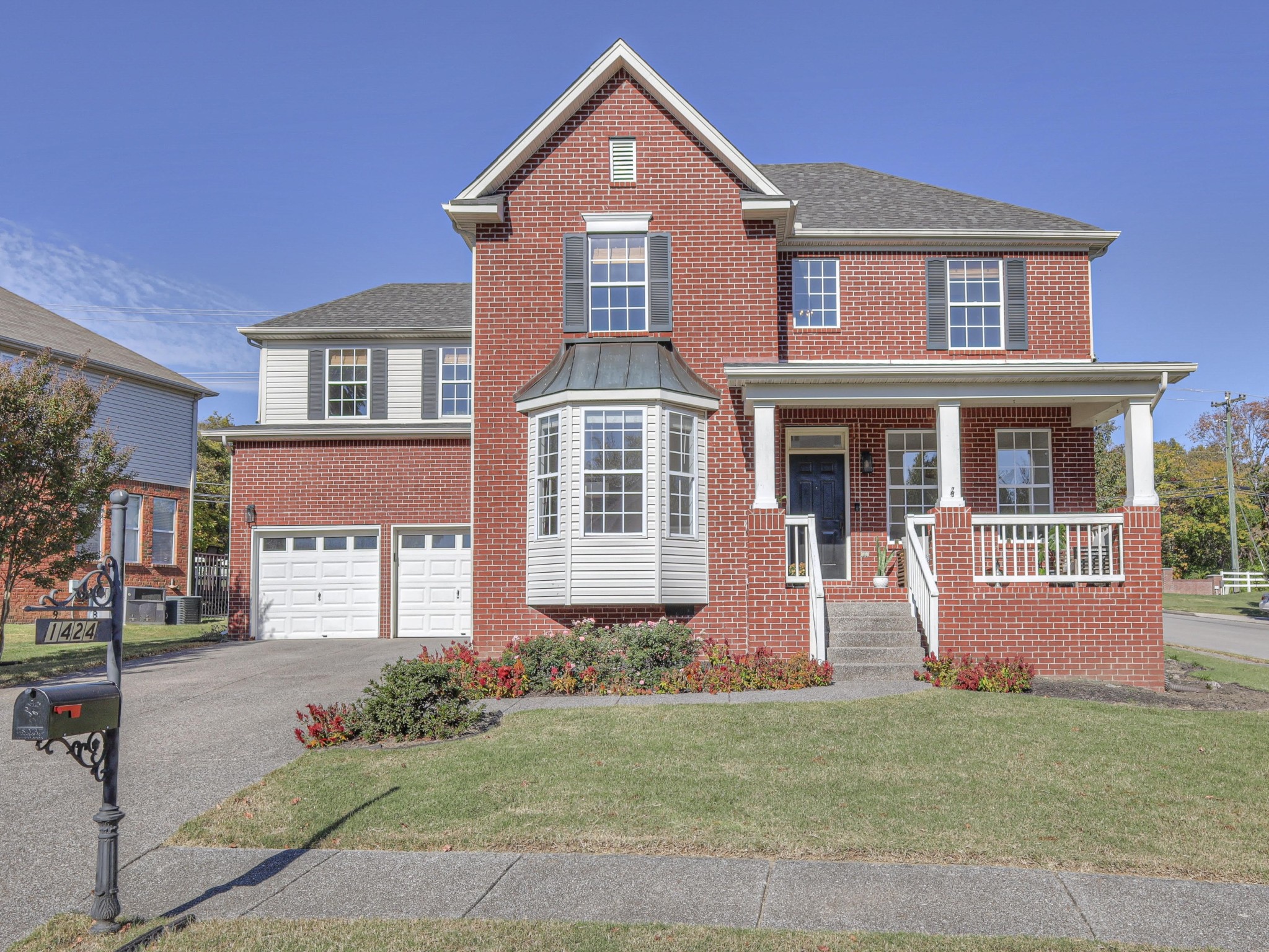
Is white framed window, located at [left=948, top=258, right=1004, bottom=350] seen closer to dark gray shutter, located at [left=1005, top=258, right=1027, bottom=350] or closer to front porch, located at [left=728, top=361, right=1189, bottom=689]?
dark gray shutter, located at [left=1005, top=258, right=1027, bottom=350]

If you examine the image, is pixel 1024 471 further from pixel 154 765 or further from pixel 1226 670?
pixel 154 765

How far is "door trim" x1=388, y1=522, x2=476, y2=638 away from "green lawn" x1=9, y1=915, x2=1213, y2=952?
604 inches

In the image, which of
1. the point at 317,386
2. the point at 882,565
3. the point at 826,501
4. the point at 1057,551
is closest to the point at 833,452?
the point at 826,501

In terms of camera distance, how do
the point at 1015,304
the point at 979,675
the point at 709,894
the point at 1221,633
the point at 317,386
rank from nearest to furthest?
the point at 709,894, the point at 979,675, the point at 1015,304, the point at 317,386, the point at 1221,633

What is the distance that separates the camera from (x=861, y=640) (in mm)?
13109

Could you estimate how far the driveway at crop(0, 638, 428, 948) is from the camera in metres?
6.04

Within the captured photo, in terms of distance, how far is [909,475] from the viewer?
16109mm

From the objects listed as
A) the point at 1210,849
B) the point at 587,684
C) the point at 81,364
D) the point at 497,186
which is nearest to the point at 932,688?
the point at 587,684

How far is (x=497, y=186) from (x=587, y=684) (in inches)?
307

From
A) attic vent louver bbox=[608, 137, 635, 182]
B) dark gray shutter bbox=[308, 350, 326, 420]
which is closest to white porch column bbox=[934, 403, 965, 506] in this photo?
attic vent louver bbox=[608, 137, 635, 182]

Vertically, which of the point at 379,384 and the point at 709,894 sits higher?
the point at 379,384

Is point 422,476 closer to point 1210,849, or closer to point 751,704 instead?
point 751,704

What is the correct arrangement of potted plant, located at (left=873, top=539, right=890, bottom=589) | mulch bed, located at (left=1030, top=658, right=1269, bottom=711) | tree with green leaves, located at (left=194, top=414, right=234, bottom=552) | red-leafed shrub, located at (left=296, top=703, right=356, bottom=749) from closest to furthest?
red-leafed shrub, located at (left=296, top=703, right=356, bottom=749) < mulch bed, located at (left=1030, top=658, right=1269, bottom=711) < potted plant, located at (left=873, top=539, right=890, bottom=589) < tree with green leaves, located at (left=194, top=414, right=234, bottom=552)

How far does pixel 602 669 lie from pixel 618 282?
19.8ft
